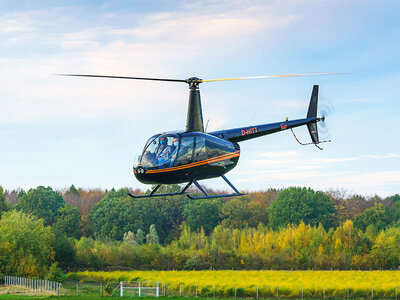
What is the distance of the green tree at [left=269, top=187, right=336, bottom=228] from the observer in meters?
95.6

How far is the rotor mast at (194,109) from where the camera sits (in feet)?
91.8

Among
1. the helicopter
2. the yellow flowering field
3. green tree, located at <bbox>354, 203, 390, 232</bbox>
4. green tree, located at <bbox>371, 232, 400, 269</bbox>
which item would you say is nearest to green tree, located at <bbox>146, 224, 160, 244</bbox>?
the yellow flowering field

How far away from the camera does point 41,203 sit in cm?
10338

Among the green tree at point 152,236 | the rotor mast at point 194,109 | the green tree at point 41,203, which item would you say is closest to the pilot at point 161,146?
the rotor mast at point 194,109

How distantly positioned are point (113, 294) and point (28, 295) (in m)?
7.42

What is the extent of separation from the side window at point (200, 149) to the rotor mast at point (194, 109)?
1.24 meters

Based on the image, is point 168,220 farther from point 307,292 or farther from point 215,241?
point 307,292

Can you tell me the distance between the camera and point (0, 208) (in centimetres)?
9269

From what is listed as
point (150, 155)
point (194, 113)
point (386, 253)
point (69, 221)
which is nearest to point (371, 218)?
point (386, 253)

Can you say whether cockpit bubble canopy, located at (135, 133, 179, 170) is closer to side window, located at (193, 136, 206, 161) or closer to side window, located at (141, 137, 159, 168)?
side window, located at (141, 137, 159, 168)

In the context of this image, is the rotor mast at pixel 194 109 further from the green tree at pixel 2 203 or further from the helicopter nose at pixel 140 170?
the green tree at pixel 2 203

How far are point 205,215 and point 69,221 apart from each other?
2097 centimetres

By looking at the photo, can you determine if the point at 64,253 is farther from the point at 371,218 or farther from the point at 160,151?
the point at 160,151

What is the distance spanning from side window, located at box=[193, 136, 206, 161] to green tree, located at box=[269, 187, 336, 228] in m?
68.5
